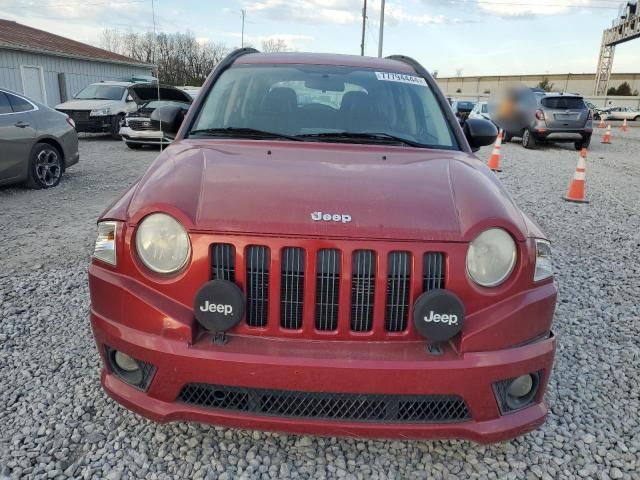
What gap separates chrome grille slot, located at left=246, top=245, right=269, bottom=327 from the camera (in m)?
2.01

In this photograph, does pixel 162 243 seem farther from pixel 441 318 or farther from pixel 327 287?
pixel 441 318

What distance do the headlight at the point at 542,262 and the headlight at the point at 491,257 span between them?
16cm

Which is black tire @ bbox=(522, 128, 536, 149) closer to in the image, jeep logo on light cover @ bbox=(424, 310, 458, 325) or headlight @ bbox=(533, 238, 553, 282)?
headlight @ bbox=(533, 238, 553, 282)

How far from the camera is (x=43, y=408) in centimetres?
264

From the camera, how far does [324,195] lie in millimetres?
2174

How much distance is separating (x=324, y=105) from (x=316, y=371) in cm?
196

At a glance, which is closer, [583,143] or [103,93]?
[103,93]

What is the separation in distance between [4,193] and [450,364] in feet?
25.8

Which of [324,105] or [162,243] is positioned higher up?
[324,105]

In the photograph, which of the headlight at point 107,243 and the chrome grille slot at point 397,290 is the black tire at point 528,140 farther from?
the headlight at point 107,243

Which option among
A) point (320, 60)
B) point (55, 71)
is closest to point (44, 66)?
point (55, 71)

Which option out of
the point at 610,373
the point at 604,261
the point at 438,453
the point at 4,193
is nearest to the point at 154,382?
the point at 438,453

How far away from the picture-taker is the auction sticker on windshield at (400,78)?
141 inches

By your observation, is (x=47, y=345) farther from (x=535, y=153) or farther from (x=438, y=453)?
(x=535, y=153)
